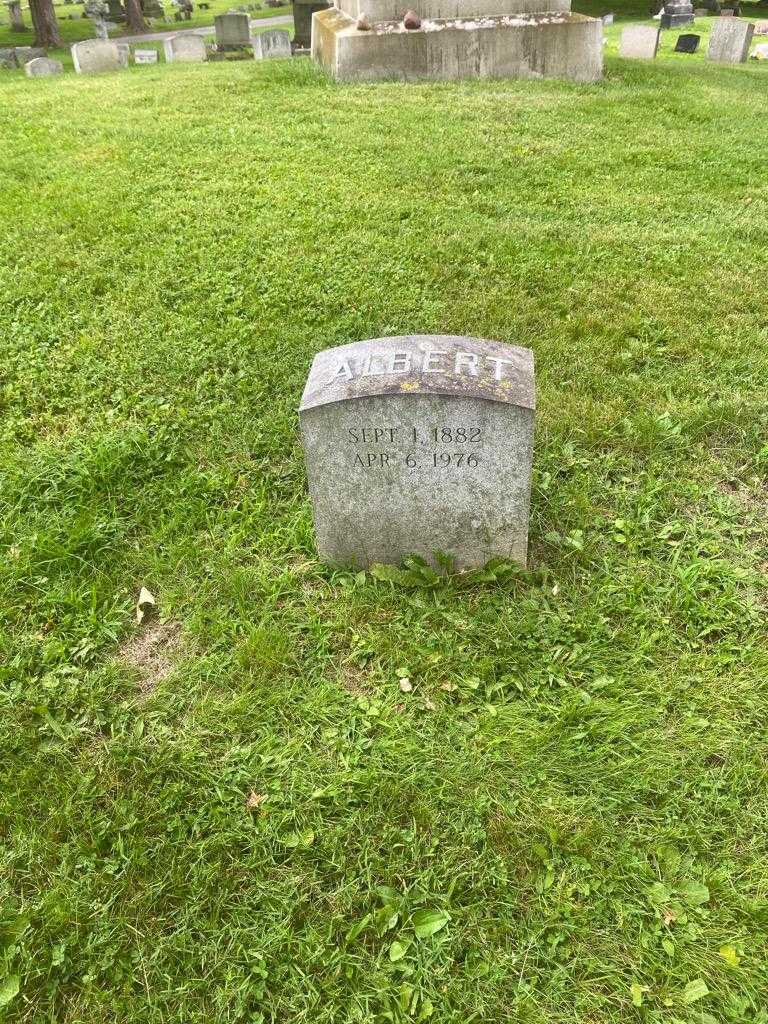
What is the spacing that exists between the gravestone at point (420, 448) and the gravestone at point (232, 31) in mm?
18414

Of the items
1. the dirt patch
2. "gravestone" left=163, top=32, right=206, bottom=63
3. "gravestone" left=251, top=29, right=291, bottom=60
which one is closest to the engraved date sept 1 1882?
the dirt patch

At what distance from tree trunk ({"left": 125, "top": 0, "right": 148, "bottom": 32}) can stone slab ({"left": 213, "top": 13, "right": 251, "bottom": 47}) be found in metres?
12.0

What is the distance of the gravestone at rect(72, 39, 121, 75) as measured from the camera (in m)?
13.4

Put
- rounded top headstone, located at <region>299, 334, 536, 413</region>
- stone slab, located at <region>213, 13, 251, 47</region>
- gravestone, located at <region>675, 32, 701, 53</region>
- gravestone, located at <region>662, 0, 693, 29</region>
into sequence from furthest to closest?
gravestone, located at <region>662, 0, 693, 29</region>
gravestone, located at <region>675, 32, 701, 53</region>
stone slab, located at <region>213, 13, 251, 47</region>
rounded top headstone, located at <region>299, 334, 536, 413</region>

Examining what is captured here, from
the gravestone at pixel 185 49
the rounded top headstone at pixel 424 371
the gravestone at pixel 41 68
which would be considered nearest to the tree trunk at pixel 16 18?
the gravestone at pixel 185 49

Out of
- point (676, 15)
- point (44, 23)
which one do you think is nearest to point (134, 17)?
point (44, 23)

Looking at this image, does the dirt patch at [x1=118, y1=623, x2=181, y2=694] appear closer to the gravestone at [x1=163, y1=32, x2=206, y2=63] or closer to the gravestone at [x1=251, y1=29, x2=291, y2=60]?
the gravestone at [x1=251, y1=29, x2=291, y2=60]

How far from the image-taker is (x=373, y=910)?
7.01ft

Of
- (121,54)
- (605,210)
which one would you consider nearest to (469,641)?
(605,210)

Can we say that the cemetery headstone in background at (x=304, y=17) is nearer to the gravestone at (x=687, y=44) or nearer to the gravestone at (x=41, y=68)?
the gravestone at (x=41, y=68)

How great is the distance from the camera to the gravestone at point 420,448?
264 cm

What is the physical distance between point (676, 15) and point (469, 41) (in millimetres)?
17836

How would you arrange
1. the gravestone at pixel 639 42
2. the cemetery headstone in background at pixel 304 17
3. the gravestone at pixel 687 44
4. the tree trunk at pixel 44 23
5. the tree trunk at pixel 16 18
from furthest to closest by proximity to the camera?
the tree trunk at pixel 16 18 < the tree trunk at pixel 44 23 < the gravestone at pixel 687 44 < the cemetery headstone in background at pixel 304 17 < the gravestone at pixel 639 42

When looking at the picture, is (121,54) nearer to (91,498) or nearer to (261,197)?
(261,197)
